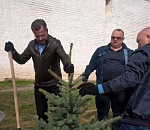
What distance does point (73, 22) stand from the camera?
1212 cm

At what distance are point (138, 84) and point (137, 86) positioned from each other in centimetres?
4

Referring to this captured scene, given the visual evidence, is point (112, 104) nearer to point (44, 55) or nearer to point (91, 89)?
point (44, 55)

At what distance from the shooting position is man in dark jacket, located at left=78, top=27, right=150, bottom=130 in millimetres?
2396

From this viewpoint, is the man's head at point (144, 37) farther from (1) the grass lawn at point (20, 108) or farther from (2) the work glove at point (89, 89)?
(1) the grass lawn at point (20, 108)

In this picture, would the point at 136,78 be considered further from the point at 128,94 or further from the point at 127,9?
the point at 127,9

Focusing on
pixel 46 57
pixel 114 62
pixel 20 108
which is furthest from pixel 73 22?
pixel 46 57

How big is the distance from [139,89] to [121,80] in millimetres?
216

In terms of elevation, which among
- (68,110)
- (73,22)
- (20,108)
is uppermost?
(73,22)

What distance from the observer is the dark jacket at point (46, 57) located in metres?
3.88

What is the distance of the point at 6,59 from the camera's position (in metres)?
10.9

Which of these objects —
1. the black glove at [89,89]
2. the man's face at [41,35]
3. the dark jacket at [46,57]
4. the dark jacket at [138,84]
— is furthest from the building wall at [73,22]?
the dark jacket at [138,84]

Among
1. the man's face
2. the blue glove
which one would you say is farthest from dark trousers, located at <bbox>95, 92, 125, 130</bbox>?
the blue glove

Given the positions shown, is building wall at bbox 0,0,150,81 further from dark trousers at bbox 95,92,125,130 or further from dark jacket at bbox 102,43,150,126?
dark jacket at bbox 102,43,150,126

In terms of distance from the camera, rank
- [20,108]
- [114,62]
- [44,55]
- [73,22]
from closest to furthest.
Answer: [44,55]
[114,62]
[20,108]
[73,22]
